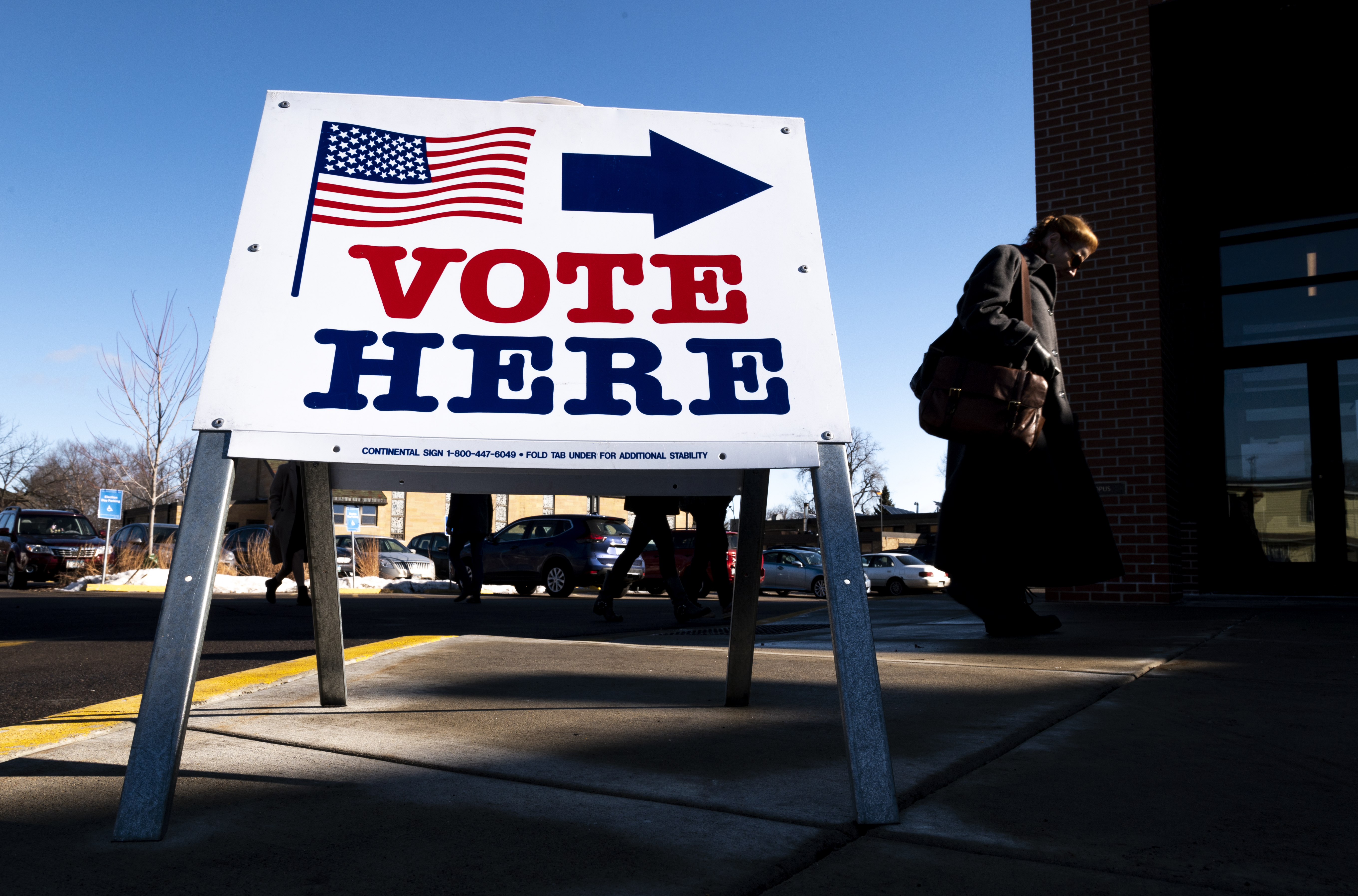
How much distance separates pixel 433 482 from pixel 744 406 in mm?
848

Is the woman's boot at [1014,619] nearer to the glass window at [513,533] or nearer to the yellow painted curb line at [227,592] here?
the yellow painted curb line at [227,592]

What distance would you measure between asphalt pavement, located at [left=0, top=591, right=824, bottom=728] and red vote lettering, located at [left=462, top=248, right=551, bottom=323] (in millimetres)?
949

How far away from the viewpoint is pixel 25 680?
3.98 m

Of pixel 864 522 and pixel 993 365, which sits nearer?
pixel 993 365

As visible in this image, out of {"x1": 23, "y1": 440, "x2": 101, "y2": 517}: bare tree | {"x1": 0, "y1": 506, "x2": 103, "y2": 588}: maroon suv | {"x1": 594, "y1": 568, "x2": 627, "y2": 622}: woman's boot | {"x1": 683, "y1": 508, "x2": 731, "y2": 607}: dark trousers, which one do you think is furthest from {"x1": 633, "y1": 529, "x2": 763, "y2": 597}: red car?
{"x1": 23, "y1": 440, "x2": 101, "y2": 517}: bare tree

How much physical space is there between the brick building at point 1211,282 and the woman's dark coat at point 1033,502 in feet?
10.8

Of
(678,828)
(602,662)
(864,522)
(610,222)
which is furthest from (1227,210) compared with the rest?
(864,522)

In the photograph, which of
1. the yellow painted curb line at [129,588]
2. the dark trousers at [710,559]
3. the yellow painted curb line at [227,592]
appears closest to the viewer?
the dark trousers at [710,559]

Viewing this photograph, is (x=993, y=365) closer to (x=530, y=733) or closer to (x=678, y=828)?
(x=530, y=733)

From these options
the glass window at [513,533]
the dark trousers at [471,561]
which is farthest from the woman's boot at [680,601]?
the glass window at [513,533]

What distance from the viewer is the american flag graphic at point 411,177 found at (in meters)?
2.10

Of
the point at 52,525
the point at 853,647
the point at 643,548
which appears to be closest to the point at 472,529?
the point at 643,548

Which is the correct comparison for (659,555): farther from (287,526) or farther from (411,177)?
(411,177)

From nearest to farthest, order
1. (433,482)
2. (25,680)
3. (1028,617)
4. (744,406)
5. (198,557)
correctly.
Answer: (198,557) → (744,406) → (433,482) → (25,680) → (1028,617)
